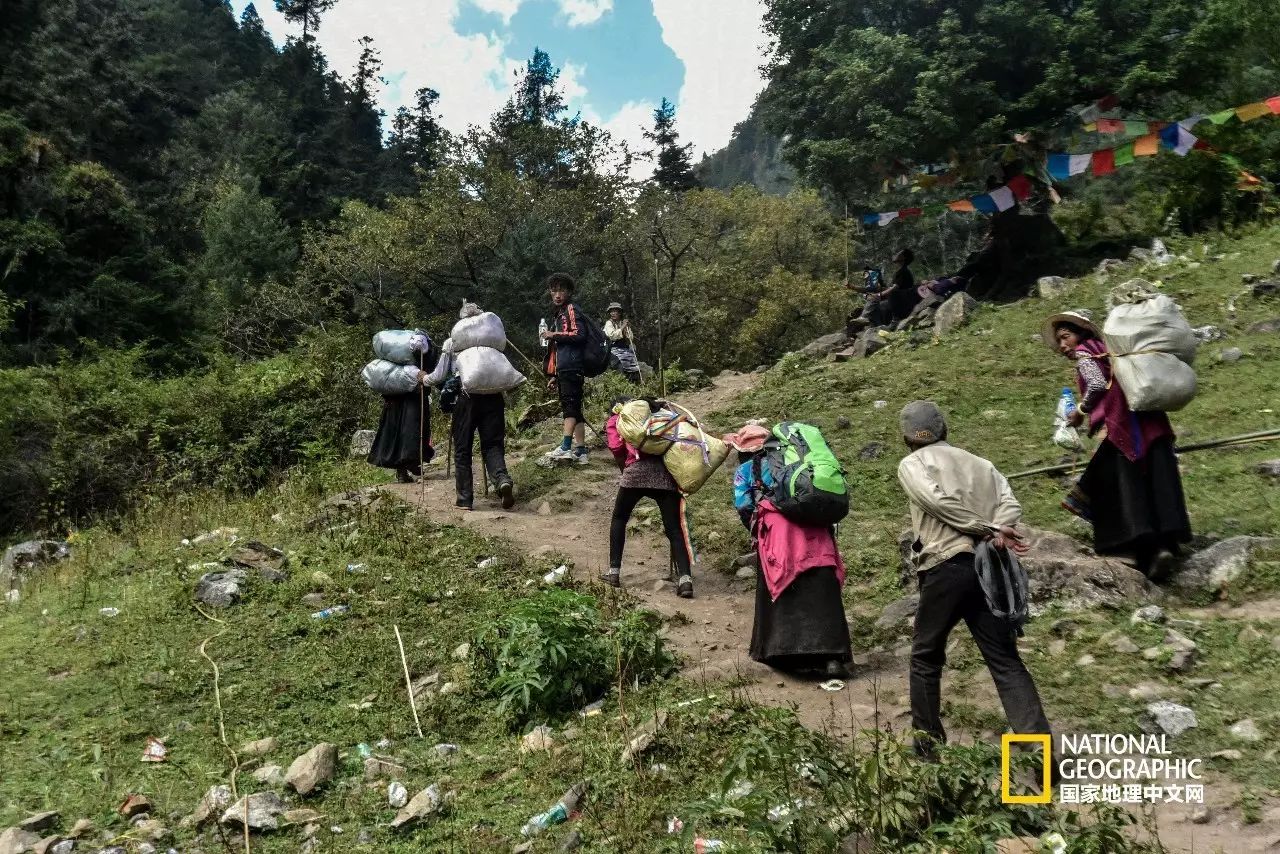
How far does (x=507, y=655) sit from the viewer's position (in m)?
5.00

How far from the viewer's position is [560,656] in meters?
4.87

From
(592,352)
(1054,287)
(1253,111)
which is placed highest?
(1253,111)

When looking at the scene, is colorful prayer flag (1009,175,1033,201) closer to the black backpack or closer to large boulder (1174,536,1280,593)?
the black backpack

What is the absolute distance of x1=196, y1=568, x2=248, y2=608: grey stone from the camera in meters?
6.64

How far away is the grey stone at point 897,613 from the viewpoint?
566 cm

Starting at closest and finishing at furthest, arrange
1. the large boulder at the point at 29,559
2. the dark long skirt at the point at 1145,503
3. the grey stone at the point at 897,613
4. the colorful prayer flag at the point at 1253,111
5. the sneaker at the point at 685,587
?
the dark long skirt at the point at 1145,503, the grey stone at the point at 897,613, the sneaker at the point at 685,587, the large boulder at the point at 29,559, the colorful prayer flag at the point at 1253,111

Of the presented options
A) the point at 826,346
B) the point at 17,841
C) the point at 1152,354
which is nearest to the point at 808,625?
the point at 1152,354

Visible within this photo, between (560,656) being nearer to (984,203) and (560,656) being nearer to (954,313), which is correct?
(954,313)

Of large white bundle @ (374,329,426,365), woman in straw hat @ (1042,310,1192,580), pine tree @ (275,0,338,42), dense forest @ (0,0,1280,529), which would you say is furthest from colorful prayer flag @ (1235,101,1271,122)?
pine tree @ (275,0,338,42)

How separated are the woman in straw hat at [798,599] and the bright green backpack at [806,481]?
115 mm

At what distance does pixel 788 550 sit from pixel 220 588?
13.9 ft

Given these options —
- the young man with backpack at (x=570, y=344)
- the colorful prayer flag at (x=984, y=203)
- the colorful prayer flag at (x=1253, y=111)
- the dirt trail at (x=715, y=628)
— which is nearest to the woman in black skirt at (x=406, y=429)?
the dirt trail at (x=715, y=628)

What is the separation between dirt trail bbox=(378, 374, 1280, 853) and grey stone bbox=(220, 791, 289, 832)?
2.10 meters

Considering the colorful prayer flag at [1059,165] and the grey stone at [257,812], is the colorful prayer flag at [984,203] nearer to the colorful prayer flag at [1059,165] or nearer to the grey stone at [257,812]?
the colorful prayer flag at [1059,165]
